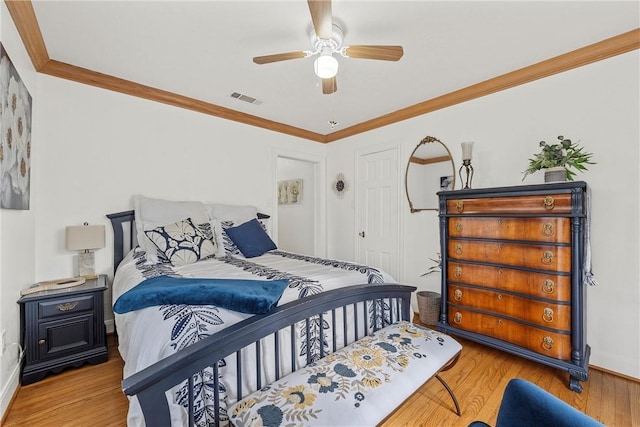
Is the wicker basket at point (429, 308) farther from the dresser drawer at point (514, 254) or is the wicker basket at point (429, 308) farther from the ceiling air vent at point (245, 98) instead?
the ceiling air vent at point (245, 98)

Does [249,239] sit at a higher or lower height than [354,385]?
higher

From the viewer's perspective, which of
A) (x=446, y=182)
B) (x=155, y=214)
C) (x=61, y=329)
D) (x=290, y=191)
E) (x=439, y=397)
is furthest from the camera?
(x=290, y=191)

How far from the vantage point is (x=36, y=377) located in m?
1.95

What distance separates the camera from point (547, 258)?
1.98m

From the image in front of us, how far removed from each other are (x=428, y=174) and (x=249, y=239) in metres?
2.14

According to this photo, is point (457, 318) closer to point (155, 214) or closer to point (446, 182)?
point (446, 182)

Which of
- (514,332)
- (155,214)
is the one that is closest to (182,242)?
(155,214)

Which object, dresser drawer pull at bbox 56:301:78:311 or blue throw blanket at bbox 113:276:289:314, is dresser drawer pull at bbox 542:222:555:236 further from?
dresser drawer pull at bbox 56:301:78:311

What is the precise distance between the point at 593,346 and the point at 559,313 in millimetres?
646

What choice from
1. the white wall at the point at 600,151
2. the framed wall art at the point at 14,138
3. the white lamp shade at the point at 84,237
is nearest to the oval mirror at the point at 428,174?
the white wall at the point at 600,151

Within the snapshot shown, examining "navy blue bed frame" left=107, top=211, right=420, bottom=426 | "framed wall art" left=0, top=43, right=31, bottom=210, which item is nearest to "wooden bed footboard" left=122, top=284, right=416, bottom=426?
"navy blue bed frame" left=107, top=211, right=420, bottom=426

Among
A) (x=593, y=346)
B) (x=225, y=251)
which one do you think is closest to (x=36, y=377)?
(x=225, y=251)

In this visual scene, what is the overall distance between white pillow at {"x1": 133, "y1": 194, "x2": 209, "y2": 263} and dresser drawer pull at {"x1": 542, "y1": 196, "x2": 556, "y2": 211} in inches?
117

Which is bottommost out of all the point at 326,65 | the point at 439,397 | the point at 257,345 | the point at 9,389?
the point at 439,397
